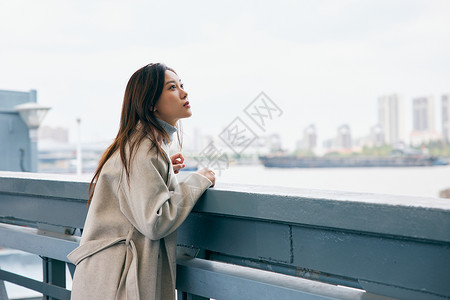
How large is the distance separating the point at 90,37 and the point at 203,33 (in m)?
14.2

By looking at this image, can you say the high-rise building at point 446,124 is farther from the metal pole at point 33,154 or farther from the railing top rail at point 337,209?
the railing top rail at point 337,209

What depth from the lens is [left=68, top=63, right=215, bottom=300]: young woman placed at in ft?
3.19

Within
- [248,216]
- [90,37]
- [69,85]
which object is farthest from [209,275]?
[90,37]

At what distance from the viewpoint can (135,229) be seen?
104 cm

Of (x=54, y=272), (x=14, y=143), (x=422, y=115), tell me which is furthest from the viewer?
(x=422, y=115)

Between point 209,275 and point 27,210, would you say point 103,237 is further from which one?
point 27,210

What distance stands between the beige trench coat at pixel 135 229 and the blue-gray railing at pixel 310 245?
51 mm

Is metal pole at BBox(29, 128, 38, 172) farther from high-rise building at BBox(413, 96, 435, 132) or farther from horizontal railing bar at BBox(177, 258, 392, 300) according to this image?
high-rise building at BBox(413, 96, 435, 132)

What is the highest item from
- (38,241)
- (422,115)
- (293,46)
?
(293,46)

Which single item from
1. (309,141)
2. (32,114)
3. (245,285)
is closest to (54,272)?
(245,285)

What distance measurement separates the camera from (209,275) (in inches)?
39.6

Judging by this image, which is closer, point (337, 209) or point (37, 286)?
point (337, 209)

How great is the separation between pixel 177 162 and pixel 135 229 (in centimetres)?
24

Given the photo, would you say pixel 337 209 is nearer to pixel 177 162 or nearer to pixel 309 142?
pixel 177 162
